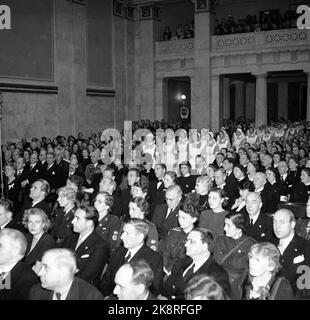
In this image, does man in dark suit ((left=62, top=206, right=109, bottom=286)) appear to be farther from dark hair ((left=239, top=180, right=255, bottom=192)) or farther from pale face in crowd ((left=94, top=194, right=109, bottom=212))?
dark hair ((left=239, top=180, right=255, bottom=192))

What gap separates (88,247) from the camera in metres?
5.36

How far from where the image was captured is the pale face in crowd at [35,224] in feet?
18.2

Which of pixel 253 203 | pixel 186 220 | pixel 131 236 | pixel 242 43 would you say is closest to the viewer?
pixel 131 236

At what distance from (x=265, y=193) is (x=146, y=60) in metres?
19.2

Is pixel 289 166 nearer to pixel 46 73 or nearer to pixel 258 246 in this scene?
pixel 258 246

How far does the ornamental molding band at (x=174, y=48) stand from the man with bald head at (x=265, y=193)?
18.1 m

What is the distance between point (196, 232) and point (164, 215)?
2510 mm

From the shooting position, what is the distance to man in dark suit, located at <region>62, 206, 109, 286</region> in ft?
16.8

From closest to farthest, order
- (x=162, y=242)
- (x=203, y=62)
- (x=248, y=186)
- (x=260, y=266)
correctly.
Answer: (x=260, y=266) < (x=162, y=242) < (x=248, y=186) < (x=203, y=62)

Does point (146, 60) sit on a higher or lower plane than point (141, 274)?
higher

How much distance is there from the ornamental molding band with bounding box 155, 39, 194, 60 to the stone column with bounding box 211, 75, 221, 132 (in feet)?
6.76

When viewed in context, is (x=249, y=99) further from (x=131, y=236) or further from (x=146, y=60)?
(x=131, y=236)

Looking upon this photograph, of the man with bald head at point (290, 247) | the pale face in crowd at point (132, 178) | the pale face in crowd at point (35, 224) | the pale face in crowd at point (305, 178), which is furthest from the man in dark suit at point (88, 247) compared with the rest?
the pale face in crowd at point (305, 178)

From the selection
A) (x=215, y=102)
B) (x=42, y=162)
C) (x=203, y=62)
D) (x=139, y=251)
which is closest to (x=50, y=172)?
(x=42, y=162)
